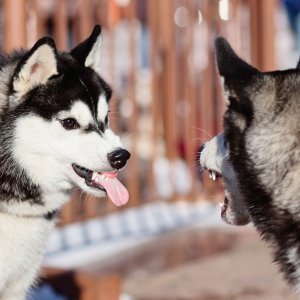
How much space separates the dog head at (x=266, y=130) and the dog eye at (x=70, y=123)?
88 cm

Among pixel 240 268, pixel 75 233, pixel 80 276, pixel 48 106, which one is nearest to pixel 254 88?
pixel 48 106

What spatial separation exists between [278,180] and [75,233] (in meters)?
4.00

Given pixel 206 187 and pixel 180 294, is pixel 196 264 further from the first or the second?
pixel 206 187

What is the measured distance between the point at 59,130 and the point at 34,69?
13.3 inches

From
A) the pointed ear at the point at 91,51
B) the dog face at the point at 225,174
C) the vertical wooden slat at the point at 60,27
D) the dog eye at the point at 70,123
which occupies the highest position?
the pointed ear at the point at 91,51

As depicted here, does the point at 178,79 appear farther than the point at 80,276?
Yes

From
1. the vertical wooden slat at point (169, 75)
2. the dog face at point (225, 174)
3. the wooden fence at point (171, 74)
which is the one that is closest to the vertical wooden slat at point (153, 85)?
the wooden fence at point (171, 74)

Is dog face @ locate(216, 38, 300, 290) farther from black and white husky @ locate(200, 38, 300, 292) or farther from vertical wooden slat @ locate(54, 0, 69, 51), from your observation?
vertical wooden slat @ locate(54, 0, 69, 51)

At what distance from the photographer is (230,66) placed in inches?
120

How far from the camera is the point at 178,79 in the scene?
814 cm

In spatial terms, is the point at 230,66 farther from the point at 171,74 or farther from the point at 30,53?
the point at 171,74

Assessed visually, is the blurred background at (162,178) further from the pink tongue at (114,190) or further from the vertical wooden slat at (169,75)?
the pink tongue at (114,190)

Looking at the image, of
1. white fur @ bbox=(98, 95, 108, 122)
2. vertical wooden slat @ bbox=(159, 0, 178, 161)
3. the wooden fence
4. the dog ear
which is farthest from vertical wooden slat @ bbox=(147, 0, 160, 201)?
the dog ear

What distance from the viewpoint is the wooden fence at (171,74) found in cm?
717
